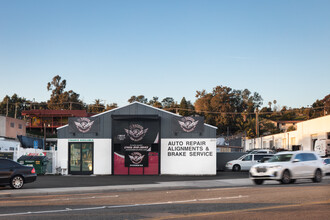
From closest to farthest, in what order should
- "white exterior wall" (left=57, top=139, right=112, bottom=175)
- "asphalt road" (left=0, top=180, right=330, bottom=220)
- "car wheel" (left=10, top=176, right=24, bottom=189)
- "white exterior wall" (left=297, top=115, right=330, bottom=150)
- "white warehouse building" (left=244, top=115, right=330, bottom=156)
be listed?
"asphalt road" (left=0, top=180, right=330, bottom=220), "car wheel" (left=10, top=176, right=24, bottom=189), "white exterior wall" (left=57, top=139, right=112, bottom=175), "white warehouse building" (left=244, top=115, right=330, bottom=156), "white exterior wall" (left=297, top=115, right=330, bottom=150)

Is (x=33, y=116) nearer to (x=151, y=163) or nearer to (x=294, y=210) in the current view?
(x=151, y=163)

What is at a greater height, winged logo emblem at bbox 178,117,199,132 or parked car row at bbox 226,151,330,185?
winged logo emblem at bbox 178,117,199,132

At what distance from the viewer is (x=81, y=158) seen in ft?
122

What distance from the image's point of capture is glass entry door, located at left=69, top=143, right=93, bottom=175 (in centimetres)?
3703

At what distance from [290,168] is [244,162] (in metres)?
21.4

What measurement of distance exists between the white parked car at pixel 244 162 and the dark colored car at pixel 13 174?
2548 centimetres

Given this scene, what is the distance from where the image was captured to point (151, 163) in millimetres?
37031

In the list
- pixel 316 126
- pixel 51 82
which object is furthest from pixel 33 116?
pixel 316 126

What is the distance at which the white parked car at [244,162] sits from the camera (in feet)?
141

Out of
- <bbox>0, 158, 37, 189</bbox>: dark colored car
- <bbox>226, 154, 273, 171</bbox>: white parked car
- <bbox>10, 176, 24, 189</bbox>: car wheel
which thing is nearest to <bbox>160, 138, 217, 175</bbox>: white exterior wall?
<bbox>226, 154, 273, 171</bbox>: white parked car

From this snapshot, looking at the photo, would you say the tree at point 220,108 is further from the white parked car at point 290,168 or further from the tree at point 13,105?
the white parked car at point 290,168

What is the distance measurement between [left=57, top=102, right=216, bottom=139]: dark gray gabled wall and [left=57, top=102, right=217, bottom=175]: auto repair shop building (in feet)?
0.27

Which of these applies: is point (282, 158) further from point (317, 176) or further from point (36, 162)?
point (36, 162)

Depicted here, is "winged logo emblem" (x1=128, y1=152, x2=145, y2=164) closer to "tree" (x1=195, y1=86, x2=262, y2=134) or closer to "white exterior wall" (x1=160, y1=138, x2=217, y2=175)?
"white exterior wall" (x1=160, y1=138, x2=217, y2=175)
